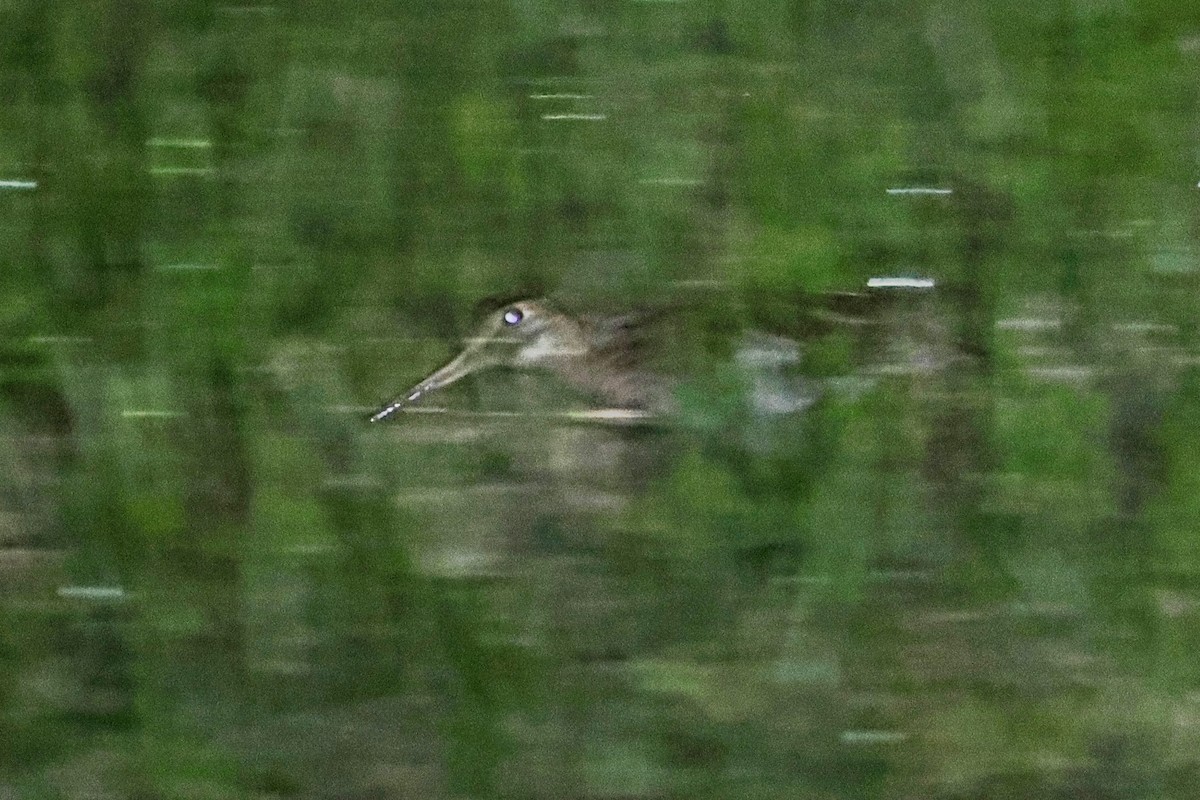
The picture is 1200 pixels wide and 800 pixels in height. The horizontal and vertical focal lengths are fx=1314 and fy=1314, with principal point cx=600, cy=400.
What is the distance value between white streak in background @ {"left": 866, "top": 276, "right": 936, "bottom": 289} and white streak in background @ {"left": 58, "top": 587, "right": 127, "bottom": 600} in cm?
53

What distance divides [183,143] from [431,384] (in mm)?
224

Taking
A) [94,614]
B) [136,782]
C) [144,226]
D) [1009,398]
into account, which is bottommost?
[136,782]

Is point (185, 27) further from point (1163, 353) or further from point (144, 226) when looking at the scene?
point (1163, 353)

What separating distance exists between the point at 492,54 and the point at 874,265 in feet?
0.94

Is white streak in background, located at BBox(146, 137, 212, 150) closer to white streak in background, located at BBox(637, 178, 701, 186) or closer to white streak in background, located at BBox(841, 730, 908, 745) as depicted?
white streak in background, located at BBox(637, 178, 701, 186)

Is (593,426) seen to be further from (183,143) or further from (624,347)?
(183,143)

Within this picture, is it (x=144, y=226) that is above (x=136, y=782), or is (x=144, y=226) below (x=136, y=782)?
above

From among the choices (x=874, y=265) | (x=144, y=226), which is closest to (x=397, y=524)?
(x=144, y=226)

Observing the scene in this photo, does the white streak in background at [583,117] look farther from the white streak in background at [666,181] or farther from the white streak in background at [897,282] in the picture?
the white streak in background at [897,282]

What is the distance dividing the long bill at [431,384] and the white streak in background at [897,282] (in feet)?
0.89

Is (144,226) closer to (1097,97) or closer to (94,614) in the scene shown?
(94,614)

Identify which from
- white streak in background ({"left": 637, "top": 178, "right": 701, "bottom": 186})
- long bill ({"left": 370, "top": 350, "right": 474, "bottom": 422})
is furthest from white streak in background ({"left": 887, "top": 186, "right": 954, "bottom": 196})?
long bill ({"left": 370, "top": 350, "right": 474, "bottom": 422})

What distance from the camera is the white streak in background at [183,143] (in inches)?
33.6

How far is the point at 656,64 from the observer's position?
34.1 inches
